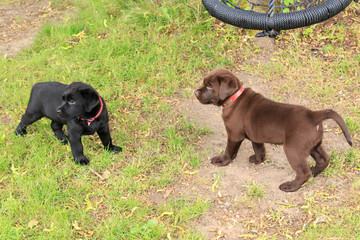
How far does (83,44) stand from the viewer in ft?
22.6

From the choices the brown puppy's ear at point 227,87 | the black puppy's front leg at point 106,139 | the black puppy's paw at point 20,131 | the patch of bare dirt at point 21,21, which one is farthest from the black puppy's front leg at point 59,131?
the patch of bare dirt at point 21,21

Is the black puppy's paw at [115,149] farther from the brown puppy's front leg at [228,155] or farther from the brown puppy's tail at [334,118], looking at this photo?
the brown puppy's tail at [334,118]

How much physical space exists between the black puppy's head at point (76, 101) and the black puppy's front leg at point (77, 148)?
1.03 feet

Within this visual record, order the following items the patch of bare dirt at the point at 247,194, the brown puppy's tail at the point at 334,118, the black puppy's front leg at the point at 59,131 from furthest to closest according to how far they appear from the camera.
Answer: the black puppy's front leg at the point at 59,131 < the patch of bare dirt at the point at 247,194 < the brown puppy's tail at the point at 334,118

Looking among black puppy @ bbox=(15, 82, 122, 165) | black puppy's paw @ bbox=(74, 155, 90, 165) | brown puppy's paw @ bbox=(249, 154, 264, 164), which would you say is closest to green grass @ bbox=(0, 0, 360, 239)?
black puppy's paw @ bbox=(74, 155, 90, 165)

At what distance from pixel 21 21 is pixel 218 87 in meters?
5.73

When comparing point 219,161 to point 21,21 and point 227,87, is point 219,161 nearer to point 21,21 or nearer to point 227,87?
point 227,87

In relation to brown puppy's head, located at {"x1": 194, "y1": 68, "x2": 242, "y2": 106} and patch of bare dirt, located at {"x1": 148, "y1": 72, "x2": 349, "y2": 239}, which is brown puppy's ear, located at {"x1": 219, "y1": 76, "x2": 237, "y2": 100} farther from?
patch of bare dirt, located at {"x1": 148, "y1": 72, "x2": 349, "y2": 239}

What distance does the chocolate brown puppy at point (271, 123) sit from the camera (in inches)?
150

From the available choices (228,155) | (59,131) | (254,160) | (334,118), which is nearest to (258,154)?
(254,160)

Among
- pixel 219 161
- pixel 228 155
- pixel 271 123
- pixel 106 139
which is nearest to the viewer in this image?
pixel 271 123

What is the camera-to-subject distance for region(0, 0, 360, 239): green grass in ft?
13.4

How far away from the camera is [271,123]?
3.98 m

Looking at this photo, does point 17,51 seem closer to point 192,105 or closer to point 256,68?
point 192,105
